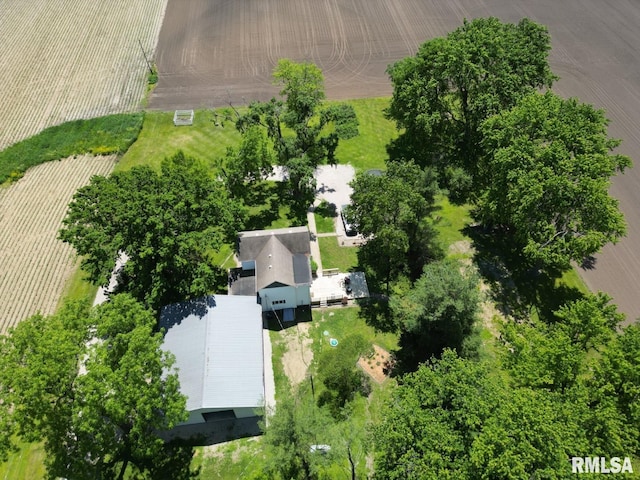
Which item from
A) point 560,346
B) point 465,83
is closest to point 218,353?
point 560,346

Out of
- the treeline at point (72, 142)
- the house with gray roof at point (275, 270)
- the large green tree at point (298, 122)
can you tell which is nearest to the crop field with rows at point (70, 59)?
the treeline at point (72, 142)

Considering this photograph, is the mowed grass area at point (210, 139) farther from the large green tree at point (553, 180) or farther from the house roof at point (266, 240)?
the large green tree at point (553, 180)

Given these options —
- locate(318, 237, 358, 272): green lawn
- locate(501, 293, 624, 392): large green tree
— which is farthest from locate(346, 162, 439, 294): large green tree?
locate(501, 293, 624, 392): large green tree

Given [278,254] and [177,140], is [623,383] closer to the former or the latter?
[278,254]

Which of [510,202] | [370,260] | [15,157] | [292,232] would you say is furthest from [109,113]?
[510,202]

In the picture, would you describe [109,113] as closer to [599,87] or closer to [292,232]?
[292,232]
